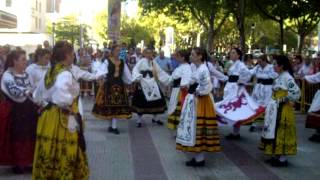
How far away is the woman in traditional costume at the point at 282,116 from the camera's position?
9297mm

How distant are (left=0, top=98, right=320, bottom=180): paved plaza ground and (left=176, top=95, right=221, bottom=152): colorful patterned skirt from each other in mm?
323

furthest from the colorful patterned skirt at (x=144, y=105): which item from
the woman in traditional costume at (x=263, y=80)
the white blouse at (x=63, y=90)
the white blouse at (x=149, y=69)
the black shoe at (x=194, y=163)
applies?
the white blouse at (x=63, y=90)

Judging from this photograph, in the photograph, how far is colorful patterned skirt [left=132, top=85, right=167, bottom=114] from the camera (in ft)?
45.6

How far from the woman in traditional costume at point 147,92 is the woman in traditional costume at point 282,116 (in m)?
4.51

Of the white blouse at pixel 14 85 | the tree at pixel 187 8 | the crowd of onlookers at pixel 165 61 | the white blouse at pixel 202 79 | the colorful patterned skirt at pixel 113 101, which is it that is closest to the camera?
the white blouse at pixel 14 85

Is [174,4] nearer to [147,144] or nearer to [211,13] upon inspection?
[211,13]

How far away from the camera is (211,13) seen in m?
32.6

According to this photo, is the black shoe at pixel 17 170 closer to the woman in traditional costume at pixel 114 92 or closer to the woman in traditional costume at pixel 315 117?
the woman in traditional costume at pixel 114 92

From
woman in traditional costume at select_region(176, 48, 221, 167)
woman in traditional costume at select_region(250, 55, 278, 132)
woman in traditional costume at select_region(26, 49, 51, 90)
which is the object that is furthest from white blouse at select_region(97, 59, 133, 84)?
woman in traditional costume at select_region(176, 48, 221, 167)

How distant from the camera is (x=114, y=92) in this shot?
1259 cm

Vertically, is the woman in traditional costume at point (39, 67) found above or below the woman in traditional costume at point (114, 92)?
above

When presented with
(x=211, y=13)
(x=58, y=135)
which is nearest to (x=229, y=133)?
(x=58, y=135)

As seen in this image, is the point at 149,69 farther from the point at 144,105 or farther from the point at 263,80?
the point at 263,80

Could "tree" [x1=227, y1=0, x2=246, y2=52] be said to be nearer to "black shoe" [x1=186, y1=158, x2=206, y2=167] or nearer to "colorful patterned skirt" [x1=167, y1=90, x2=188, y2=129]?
"colorful patterned skirt" [x1=167, y1=90, x2=188, y2=129]
